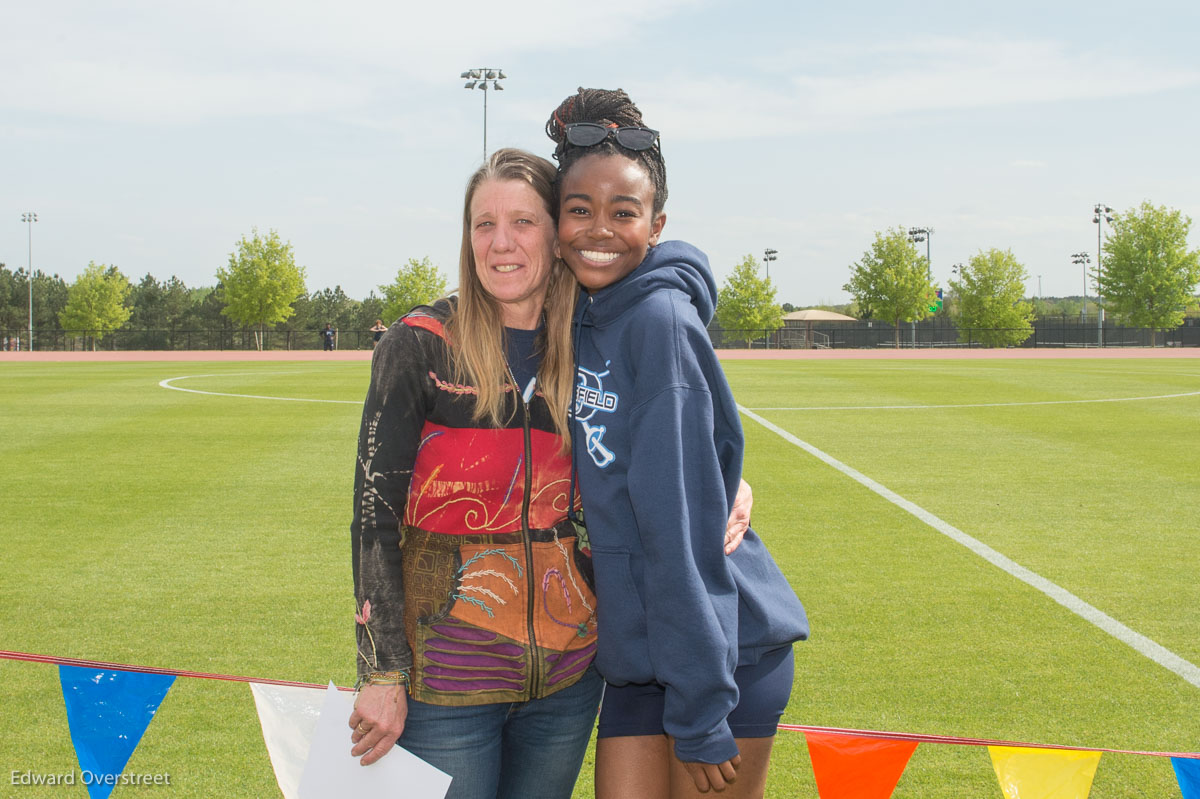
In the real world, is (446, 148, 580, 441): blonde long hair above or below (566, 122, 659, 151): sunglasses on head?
below

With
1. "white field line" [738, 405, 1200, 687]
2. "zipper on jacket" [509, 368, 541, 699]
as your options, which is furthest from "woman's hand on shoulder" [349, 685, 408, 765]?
"white field line" [738, 405, 1200, 687]

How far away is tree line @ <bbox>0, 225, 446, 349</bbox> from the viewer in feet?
223

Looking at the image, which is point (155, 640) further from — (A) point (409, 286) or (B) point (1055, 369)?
(A) point (409, 286)

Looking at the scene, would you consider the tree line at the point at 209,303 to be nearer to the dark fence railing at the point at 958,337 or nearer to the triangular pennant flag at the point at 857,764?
the dark fence railing at the point at 958,337

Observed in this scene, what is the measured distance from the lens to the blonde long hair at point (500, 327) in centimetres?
220

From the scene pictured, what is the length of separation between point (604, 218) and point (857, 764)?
188cm

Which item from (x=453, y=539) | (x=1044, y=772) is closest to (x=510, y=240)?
(x=453, y=539)

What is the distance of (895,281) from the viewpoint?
70938mm

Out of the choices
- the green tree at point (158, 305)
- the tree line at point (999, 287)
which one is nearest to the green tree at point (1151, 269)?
the tree line at point (999, 287)

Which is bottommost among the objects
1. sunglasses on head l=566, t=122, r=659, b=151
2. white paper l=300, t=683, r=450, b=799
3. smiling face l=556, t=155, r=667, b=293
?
white paper l=300, t=683, r=450, b=799

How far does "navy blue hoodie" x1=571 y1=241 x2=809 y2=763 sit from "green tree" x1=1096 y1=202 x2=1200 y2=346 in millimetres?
72682

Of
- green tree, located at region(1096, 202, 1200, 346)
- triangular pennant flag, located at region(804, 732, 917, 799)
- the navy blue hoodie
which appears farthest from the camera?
green tree, located at region(1096, 202, 1200, 346)

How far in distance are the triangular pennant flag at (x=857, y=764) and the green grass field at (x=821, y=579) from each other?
1.76 ft

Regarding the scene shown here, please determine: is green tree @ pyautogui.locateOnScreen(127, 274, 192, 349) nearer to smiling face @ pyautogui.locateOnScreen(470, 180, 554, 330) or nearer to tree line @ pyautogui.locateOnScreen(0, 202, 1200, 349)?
tree line @ pyautogui.locateOnScreen(0, 202, 1200, 349)
